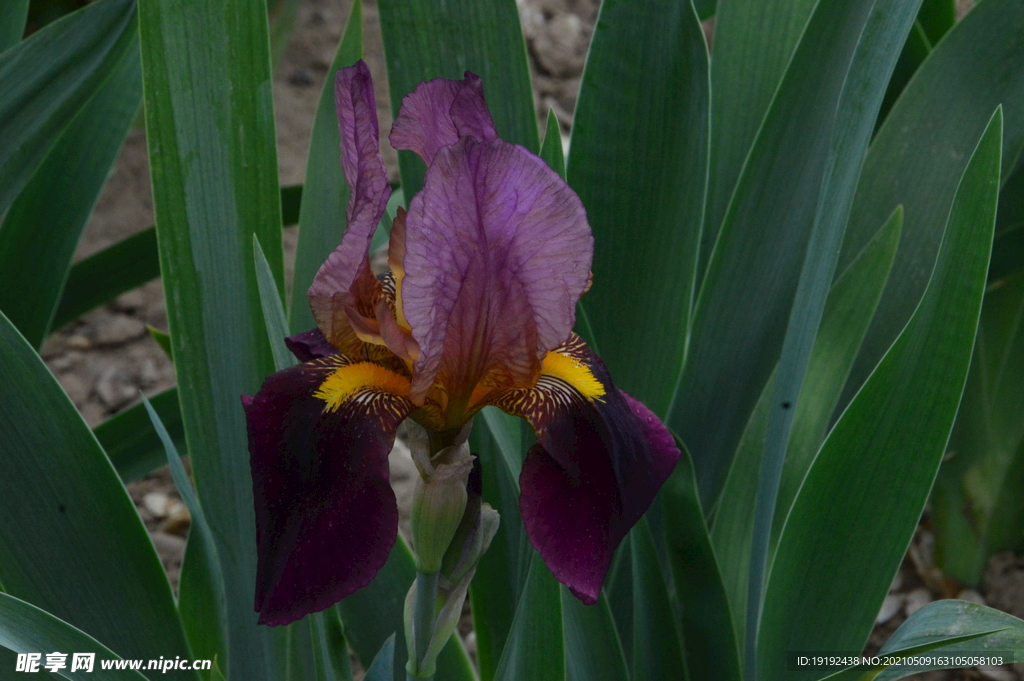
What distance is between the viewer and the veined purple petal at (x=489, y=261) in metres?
0.41

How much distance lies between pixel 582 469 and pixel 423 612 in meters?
0.13

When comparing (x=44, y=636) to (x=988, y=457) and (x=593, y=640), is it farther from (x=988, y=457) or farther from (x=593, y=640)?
(x=988, y=457)

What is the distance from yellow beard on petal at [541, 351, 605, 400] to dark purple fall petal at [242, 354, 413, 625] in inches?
3.7

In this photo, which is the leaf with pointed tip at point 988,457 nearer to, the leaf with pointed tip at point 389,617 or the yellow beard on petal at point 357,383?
the leaf with pointed tip at point 389,617

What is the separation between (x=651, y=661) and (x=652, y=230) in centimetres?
A: 33

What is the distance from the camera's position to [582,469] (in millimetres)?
439

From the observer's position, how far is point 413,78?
0.69 metres

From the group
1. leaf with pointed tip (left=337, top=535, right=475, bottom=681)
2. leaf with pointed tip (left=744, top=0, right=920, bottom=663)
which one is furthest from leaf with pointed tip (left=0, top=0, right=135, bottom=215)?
leaf with pointed tip (left=744, top=0, right=920, bottom=663)

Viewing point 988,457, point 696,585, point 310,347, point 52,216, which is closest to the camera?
point 310,347

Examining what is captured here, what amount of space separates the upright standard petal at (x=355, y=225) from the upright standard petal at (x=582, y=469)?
0.31ft

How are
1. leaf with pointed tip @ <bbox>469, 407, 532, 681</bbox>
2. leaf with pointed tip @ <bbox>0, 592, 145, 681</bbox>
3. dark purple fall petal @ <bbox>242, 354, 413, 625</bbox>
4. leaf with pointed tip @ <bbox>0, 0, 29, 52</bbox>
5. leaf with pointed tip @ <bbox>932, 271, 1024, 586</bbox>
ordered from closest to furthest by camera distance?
1. dark purple fall petal @ <bbox>242, 354, 413, 625</bbox>
2. leaf with pointed tip @ <bbox>0, 592, 145, 681</bbox>
3. leaf with pointed tip @ <bbox>469, 407, 532, 681</bbox>
4. leaf with pointed tip @ <bbox>0, 0, 29, 52</bbox>
5. leaf with pointed tip @ <bbox>932, 271, 1024, 586</bbox>

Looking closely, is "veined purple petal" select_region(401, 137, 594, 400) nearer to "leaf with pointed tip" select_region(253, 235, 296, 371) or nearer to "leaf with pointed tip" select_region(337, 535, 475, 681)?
"leaf with pointed tip" select_region(253, 235, 296, 371)

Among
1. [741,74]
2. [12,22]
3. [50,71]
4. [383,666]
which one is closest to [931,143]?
[741,74]

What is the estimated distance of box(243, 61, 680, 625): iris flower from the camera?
Result: 408 mm
